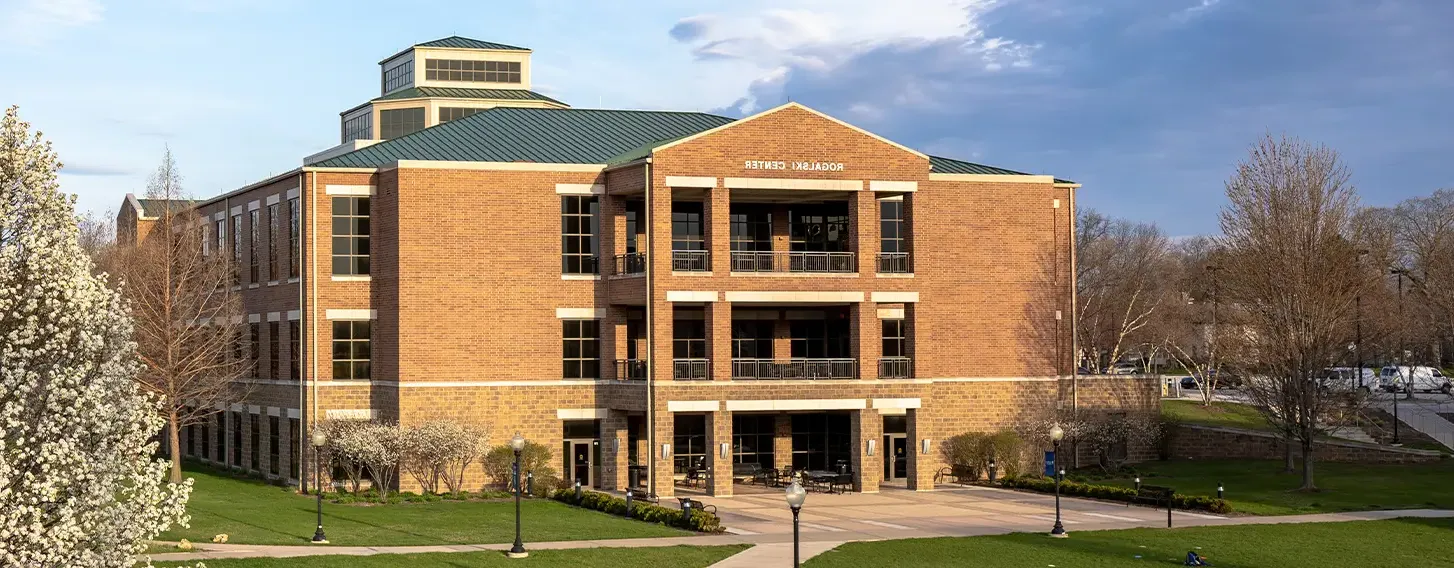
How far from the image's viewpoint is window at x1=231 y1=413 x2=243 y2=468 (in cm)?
5353

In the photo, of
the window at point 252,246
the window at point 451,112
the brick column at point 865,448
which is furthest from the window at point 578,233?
the window at point 451,112

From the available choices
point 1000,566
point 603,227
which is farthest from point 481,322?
point 1000,566

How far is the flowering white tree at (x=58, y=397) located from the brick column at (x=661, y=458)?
90.7ft

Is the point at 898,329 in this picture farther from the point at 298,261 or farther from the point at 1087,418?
the point at 298,261

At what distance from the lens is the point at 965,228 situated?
51.0 m

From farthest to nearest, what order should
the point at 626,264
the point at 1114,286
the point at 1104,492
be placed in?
1. the point at 1114,286
2. the point at 626,264
3. the point at 1104,492

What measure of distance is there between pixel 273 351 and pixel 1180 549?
30824 millimetres

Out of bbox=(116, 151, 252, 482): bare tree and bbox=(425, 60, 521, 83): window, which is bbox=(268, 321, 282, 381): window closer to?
bbox=(116, 151, 252, 482): bare tree

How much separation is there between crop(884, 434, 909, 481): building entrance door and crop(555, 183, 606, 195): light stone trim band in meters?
12.7

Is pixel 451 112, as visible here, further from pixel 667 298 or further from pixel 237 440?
pixel 667 298

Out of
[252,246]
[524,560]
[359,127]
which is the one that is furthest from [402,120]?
[524,560]

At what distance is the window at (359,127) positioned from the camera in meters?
66.8

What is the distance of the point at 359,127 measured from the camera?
68.9 meters

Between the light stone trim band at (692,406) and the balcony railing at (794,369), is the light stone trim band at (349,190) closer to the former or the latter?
the light stone trim band at (692,406)
